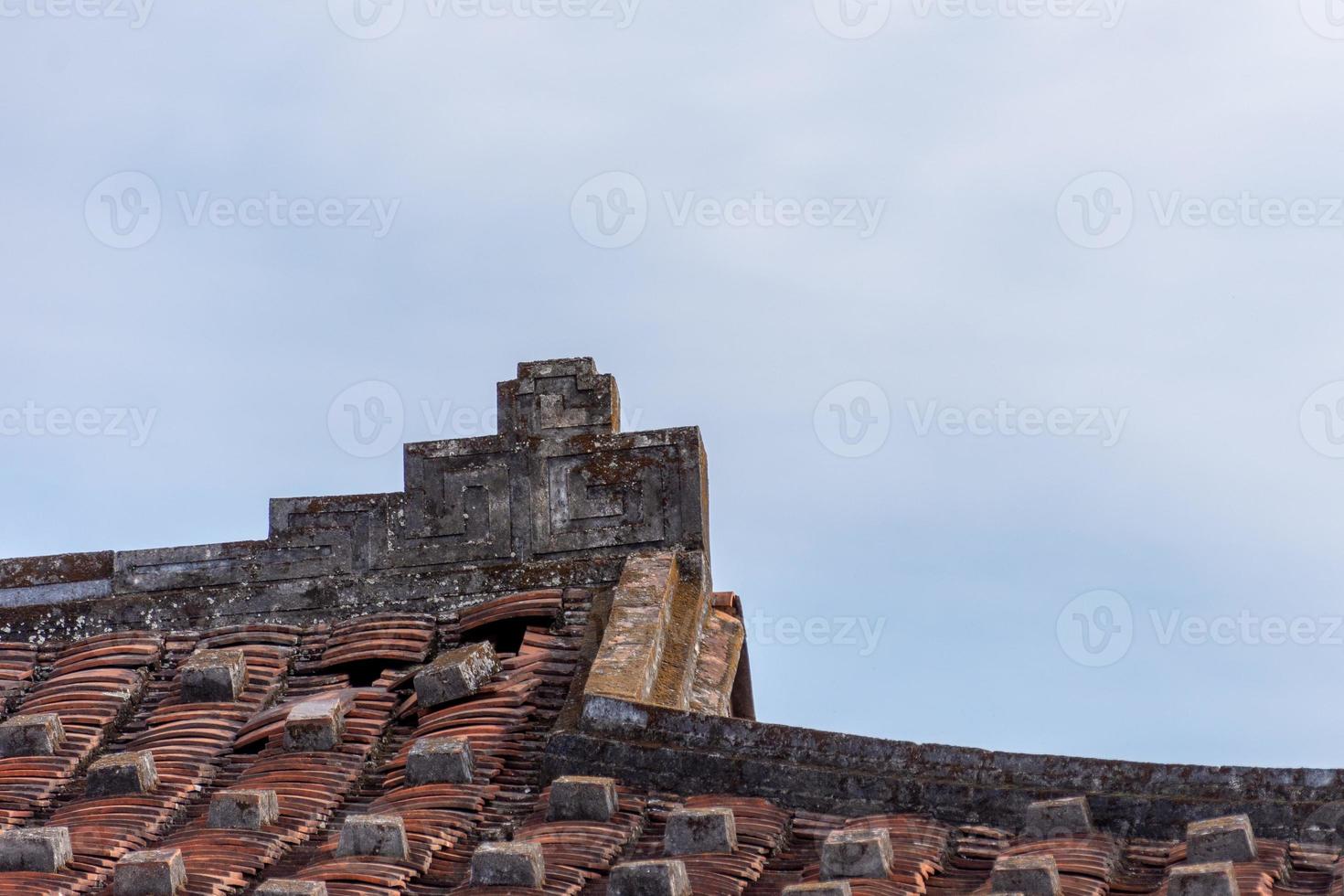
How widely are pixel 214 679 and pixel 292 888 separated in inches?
111

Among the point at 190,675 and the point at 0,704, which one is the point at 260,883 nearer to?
the point at 190,675

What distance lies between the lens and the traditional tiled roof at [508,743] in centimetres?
670

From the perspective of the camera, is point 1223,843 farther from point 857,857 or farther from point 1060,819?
point 857,857

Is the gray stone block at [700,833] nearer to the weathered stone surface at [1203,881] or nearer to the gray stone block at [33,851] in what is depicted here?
the weathered stone surface at [1203,881]

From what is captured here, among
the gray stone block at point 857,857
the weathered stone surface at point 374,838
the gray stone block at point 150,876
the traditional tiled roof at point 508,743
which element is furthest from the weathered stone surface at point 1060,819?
the gray stone block at point 150,876

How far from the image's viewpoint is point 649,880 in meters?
6.41

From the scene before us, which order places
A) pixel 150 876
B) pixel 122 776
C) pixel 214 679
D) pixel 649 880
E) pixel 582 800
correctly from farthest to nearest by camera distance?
pixel 214 679 < pixel 122 776 < pixel 582 800 < pixel 150 876 < pixel 649 880

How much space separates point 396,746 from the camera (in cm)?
838

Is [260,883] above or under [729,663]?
under

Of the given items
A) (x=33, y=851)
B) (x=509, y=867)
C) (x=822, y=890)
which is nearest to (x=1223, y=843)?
(x=822, y=890)

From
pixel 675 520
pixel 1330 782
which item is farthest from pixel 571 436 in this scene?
pixel 1330 782

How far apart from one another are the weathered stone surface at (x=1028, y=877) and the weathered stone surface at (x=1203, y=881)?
399 mm

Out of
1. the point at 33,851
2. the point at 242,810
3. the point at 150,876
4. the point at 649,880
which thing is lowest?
the point at 649,880

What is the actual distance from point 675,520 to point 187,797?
337 cm
